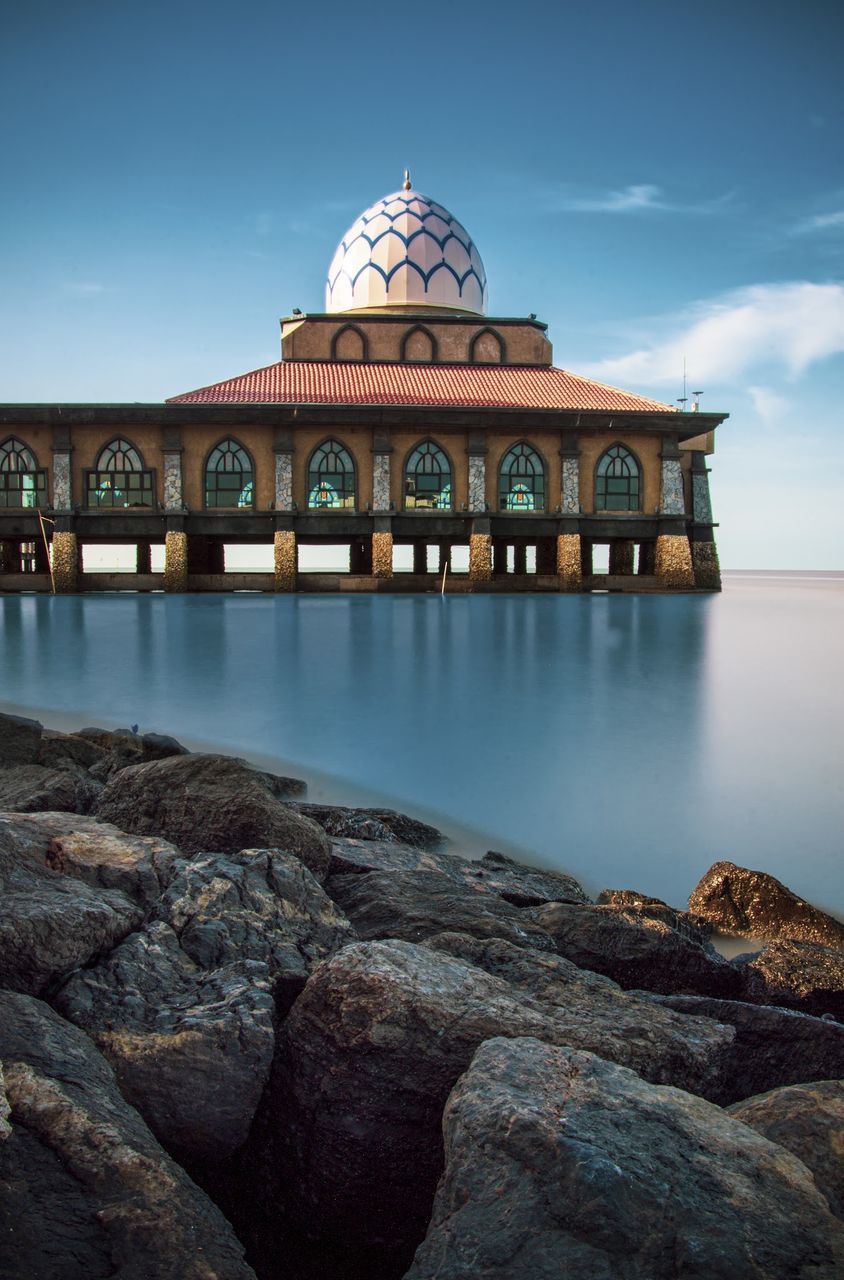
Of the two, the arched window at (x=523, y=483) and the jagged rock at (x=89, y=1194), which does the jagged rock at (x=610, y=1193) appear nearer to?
the jagged rock at (x=89, y=1194)

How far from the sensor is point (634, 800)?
6840mm

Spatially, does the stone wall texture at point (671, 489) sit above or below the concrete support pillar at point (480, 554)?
above

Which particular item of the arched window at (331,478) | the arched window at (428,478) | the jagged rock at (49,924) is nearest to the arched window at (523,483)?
the arched window at (428,478)

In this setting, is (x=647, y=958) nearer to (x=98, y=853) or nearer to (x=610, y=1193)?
(x=610, y=1193)

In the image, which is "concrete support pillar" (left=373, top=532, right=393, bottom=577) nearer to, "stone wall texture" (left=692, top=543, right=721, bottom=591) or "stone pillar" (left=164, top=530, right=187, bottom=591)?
"stone pillar" (left=164, top=530, right=187, bottom=591)

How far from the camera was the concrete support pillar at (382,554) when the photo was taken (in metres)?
34.1

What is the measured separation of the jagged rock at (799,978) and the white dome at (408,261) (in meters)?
40.8

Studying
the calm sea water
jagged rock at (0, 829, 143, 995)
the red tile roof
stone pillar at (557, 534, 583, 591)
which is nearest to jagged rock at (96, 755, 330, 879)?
jagged rock at (0, 829, 143, 995)

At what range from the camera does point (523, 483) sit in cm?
3572

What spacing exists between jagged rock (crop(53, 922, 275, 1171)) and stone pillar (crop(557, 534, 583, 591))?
109ft

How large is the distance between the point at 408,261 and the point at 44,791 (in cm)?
4056

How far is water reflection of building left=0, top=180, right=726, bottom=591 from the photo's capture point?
112 ft

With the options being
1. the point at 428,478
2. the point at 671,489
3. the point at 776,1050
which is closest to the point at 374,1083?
the point at 776,1050

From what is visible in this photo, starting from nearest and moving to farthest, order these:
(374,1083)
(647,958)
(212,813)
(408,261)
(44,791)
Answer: (374,1083)
(647,958)
(212,813)
(44,791)
(408,261)
